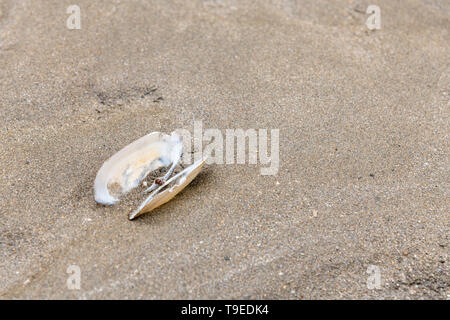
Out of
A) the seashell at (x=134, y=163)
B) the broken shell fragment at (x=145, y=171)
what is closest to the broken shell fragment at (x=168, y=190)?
the broken shell fragment at (x=145, y=171)

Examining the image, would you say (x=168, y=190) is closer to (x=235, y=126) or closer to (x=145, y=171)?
(x=145, y=171)

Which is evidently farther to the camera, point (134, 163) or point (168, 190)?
point (134, 163)

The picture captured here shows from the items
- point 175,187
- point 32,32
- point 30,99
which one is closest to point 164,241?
point 175,187

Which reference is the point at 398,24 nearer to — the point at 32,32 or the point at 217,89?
the point at 217,89

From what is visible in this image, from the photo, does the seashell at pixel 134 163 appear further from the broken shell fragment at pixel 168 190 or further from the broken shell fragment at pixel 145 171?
the broken shell fragment at pixel 168 190

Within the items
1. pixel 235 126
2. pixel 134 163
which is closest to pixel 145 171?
pixel 134 163

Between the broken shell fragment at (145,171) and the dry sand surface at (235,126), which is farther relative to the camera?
the broken shell fragment at (145,171)
